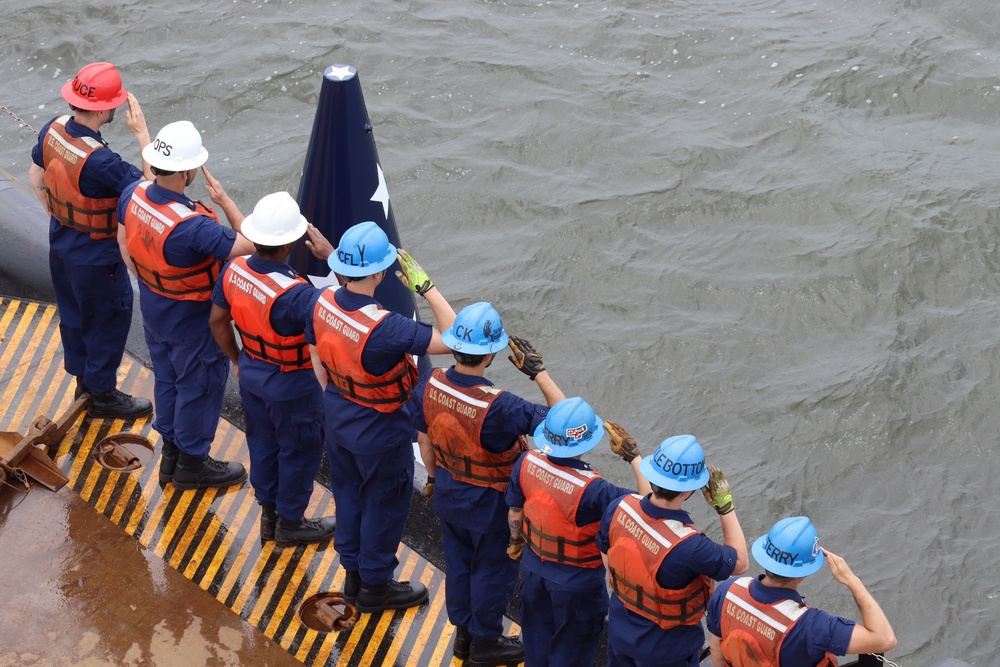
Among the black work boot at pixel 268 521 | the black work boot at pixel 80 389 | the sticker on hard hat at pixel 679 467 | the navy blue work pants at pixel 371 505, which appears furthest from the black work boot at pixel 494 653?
the black work boot at pixel 80 389

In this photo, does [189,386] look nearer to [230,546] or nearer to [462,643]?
[230,546]

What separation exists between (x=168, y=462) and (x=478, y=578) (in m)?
2.08

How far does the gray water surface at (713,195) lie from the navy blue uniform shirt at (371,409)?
469cm

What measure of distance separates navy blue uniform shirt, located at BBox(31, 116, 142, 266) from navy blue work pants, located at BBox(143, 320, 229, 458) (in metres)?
0.59

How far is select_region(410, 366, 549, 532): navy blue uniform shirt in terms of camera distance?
5.20 m

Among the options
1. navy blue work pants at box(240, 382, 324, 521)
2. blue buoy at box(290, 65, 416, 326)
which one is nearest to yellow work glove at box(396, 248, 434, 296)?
navy blue work pants at box(240, 382, 324, 521)

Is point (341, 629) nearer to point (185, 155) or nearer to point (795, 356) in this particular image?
point (185, 155)

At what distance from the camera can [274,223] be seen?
18.6ft

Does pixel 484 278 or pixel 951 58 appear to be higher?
pixel 951 58

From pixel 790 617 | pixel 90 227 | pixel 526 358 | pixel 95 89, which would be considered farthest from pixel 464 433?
pixel 95 89

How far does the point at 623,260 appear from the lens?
12.3 m

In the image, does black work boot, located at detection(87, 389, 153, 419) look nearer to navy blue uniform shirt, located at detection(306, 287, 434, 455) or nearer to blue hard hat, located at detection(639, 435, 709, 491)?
navy blue uniform shirt, located at detection(306, 287, 434, 455)

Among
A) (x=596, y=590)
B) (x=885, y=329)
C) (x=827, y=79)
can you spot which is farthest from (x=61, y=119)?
(x=827, y=79)

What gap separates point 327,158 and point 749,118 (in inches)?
341
